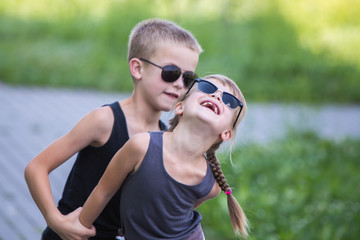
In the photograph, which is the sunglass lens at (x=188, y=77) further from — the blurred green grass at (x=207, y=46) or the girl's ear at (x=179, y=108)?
the blurred green grass at (x=207, y=46)

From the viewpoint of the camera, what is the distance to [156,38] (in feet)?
7.63

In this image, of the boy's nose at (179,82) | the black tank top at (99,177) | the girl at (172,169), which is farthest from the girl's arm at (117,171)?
the boy's nose at (179,82)

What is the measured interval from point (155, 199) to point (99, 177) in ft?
1.75

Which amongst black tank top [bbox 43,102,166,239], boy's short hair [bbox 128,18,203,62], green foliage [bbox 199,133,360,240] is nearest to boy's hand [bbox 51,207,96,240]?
black tank top [bbox 43,102,166,239]

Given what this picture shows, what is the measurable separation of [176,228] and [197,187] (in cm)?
18

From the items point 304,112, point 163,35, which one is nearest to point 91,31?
point 304,112

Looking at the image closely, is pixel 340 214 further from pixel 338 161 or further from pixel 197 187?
pixel 197 187

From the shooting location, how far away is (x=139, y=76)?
2320 millimetres

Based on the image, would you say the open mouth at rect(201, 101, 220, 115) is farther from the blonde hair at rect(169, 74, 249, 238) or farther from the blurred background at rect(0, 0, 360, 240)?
the blurred background at rect(0, 0, 360, 240)

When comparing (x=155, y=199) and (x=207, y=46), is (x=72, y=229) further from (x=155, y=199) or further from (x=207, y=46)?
(x=207, y=46)

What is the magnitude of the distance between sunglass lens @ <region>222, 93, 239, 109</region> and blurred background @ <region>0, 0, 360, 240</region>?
2.33m

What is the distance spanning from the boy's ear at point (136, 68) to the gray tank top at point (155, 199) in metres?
0.58

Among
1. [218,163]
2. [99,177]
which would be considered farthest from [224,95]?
[99,177]

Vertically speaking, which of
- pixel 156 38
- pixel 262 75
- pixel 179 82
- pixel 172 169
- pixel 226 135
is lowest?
pixel 262 75
